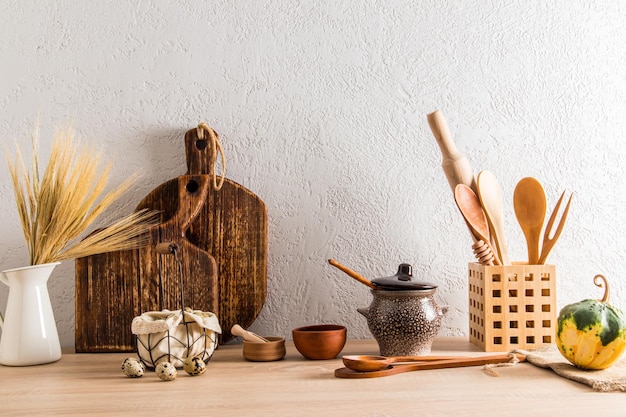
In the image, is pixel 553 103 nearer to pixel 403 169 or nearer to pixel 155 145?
pixel 403 169

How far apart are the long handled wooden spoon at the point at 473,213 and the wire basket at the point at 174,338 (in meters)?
0.47

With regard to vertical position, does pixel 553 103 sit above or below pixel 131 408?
above

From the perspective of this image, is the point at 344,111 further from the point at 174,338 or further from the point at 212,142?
the point at 174,338

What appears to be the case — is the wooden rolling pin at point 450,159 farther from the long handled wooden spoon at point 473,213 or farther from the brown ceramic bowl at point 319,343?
the brown ceramic bowl at point 319,343

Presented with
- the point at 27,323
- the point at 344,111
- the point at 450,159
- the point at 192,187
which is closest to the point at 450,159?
the point at 450,159

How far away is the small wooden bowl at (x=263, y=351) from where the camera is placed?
1034 millimetres

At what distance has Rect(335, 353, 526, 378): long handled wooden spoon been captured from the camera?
0.92m

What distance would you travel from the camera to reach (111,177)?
1.21m

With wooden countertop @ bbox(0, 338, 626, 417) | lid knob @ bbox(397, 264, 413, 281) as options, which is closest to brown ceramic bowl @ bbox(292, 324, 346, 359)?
wooden countertop @ bbox(0, 338, 626, 417)

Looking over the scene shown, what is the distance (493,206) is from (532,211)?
7 cm

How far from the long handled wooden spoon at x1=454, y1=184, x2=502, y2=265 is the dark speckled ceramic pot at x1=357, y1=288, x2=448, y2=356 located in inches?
5.9

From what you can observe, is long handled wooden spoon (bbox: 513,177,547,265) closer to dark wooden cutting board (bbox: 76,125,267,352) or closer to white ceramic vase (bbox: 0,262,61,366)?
dark wooden cutting board (bbox: 76,125,267,352)

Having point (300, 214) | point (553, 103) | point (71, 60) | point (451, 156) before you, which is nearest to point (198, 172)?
point (300, 214)

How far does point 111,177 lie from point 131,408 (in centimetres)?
57
